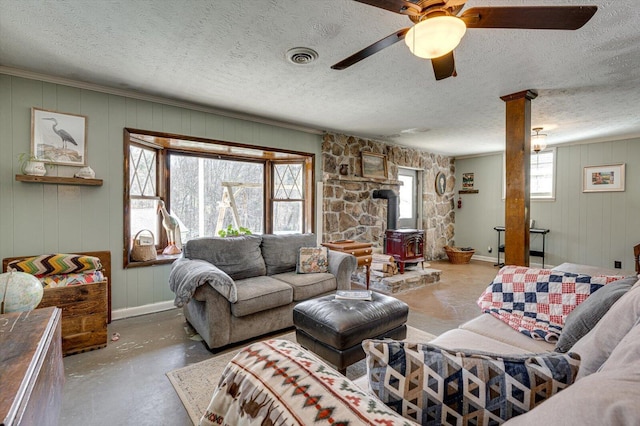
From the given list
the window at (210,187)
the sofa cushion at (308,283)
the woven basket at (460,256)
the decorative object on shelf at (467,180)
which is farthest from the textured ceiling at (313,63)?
the woven basket at (460,256)

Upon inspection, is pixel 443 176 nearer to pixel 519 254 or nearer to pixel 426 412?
pixel 519 254

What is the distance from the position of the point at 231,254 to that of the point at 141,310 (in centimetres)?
122

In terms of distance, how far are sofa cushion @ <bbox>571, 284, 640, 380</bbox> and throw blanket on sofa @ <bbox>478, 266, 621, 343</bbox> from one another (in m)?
0.72

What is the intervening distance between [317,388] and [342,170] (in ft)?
14.7

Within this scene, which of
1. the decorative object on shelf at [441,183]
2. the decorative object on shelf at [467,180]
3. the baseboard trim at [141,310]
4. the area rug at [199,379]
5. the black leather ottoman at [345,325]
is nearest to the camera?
the area rug at [199,379]

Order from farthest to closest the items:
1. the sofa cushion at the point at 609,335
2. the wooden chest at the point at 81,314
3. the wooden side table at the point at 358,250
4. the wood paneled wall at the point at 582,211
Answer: the wood paneled wall at the point at 582,211, the wooden side table at the point at 358,250, the wooden chest at the point at 81,314, the sofa cushion at the point at 609,335

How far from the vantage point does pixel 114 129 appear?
3.16 m

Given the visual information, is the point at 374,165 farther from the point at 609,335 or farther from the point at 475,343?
the point at 609,335

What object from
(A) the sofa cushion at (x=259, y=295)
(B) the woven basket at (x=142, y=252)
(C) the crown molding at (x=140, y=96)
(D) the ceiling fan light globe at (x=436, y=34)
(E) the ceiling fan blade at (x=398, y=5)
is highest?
(C) the crown molding at (x=140, y=96)

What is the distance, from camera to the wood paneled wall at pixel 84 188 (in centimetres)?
269

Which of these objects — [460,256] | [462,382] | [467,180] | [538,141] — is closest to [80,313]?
[462,382]

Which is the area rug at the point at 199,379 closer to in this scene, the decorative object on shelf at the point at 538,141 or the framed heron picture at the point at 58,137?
the framed heron picture at the point at 58,137

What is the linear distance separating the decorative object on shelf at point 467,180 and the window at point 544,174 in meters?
1.19

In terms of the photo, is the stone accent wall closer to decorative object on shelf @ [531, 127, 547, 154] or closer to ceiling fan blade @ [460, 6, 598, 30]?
decorative object on shelf @ [531, 127, 547, 154]
